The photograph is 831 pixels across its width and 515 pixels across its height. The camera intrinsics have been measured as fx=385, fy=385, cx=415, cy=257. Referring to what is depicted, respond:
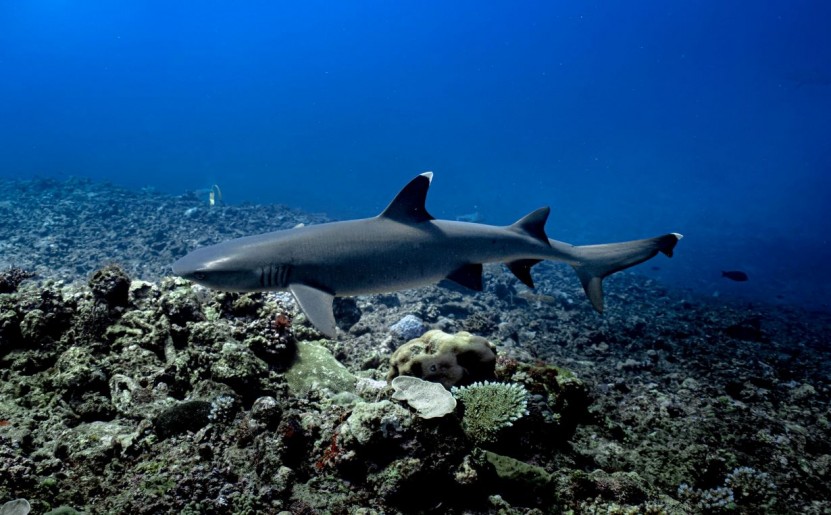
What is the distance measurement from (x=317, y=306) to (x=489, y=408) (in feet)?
6.64

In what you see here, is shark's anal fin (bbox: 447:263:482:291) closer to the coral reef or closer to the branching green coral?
the branching green coral

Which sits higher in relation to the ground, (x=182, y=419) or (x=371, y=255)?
(x=371, y=255)

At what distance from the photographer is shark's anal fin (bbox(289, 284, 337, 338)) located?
3715mm

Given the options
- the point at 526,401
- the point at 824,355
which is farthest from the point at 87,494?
the point at 824,355

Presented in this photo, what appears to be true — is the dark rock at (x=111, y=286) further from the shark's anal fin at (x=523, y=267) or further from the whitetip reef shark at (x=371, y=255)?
the shark's anal fin at (x=523, y=267)

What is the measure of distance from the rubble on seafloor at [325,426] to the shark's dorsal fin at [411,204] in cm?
156

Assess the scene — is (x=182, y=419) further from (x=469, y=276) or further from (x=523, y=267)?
(x=523, y=267)

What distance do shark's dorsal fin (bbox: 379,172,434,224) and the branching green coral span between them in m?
2.15

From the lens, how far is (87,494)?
2.55 metres

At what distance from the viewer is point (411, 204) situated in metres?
4.88

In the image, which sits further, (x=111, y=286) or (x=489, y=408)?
(x=111, y=286)

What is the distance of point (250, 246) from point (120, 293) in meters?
2.40

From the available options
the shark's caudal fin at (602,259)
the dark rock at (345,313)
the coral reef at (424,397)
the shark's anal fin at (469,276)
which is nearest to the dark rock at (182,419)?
the coral reef at (424,397)

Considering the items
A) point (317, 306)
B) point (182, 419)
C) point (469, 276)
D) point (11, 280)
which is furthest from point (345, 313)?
point (182, 419)
